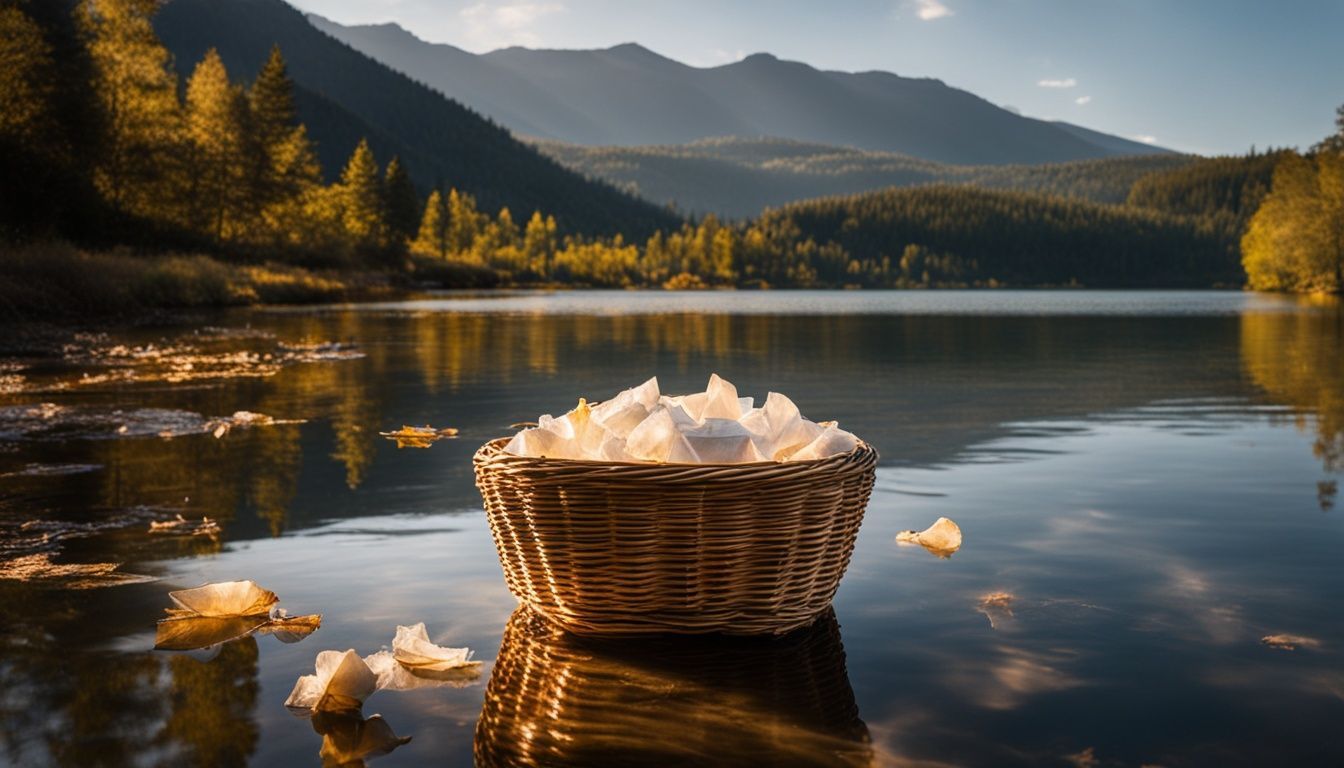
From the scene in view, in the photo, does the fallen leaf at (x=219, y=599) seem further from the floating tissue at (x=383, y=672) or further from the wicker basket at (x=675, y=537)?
the wicker basket at (x=675, y=537)

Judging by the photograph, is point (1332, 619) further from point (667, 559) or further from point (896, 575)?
point (667, 559)

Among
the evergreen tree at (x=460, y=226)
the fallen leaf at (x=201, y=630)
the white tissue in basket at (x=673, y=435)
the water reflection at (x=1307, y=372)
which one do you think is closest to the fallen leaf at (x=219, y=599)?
the fallen leaf at (x=201, y=630)

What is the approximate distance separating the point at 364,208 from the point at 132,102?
46.3 m

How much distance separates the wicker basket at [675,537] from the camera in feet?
14.5

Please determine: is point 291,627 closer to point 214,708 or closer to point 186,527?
point 214,708

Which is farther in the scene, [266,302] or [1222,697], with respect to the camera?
[266,302]

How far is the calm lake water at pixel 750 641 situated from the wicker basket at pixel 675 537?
157 millimetres

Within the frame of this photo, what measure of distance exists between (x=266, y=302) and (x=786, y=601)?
50.8 metres

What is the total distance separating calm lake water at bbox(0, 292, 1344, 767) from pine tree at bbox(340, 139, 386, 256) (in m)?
83.5

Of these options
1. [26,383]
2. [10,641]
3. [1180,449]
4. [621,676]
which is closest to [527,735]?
[621,676]

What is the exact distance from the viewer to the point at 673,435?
Result: 464cm

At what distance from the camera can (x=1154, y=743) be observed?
3537 mm

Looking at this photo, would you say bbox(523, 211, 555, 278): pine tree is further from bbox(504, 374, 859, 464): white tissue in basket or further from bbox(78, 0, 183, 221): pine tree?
bbox(504, 374, 859, 464): white tissue in basket

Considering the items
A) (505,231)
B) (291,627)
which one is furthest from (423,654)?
(505,231)
